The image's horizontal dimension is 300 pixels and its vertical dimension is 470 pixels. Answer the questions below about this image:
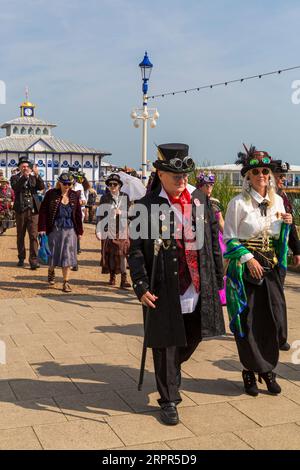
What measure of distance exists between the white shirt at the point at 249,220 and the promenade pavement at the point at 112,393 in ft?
4.16

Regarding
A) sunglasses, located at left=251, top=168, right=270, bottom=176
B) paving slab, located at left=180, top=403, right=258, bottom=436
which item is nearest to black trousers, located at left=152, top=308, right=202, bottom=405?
paving slab, located at left=180, top=403, right=258, bottom=436

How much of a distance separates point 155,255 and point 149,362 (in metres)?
1.67

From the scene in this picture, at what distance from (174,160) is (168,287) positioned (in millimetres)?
909

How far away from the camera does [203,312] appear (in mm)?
4660

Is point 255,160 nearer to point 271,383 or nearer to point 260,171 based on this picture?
point 260,171

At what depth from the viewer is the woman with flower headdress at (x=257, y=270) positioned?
16.4 feet

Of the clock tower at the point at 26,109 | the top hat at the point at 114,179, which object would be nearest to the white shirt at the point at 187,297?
the top hat at the point at 114,179

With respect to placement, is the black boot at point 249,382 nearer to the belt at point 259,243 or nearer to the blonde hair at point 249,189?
the belt at point 259,243

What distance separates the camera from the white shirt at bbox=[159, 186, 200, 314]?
185 inches

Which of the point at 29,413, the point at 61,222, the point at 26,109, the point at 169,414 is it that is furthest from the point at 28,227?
the point at 26,109

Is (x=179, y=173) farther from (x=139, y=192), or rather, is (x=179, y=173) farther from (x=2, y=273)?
(x=2, y=273)

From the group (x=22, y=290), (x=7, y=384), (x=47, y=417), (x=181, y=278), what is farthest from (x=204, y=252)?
(x=22, y=290)

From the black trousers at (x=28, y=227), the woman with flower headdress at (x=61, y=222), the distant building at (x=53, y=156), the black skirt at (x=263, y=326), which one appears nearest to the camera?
the black skirt at (x=263, y=326)

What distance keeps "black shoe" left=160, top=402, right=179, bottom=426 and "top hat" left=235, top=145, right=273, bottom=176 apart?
197 centimetres
